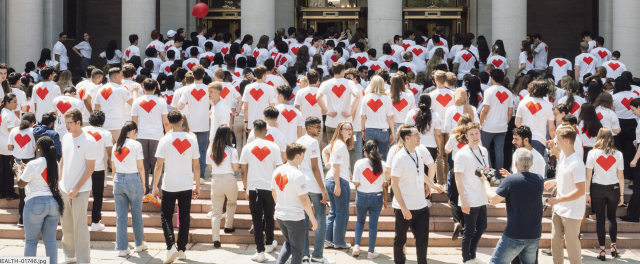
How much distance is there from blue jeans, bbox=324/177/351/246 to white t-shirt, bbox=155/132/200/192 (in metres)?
1.97

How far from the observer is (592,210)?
10602 mm

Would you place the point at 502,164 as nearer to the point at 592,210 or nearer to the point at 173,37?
the point at 592,210

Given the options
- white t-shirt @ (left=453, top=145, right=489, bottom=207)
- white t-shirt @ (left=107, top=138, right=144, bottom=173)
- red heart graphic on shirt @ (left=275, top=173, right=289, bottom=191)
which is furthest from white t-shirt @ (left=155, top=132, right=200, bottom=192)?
white t-shirt @ (left=453, top=145, right=489, bottom=207)

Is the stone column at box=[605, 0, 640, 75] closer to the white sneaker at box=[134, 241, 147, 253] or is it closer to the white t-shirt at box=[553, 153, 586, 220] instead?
the white t-shirt at box=[553, 153, 586, 220]

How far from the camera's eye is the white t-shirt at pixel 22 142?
10469 mm

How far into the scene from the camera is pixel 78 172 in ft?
28.3

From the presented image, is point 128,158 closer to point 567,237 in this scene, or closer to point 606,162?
point 567,237

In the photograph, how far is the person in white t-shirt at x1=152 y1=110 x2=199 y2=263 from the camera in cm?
890

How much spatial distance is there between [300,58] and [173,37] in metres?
4.87

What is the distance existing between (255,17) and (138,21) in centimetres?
335

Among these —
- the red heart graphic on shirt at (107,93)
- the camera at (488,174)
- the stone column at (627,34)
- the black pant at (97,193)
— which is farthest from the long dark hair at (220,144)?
the stone column at (627,34)

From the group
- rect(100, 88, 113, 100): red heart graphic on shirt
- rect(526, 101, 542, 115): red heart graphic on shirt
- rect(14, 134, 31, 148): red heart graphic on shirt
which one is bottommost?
rect(14, 134, 31, 148): red heart graphic on shirt

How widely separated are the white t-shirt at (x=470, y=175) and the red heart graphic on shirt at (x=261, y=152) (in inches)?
99.3

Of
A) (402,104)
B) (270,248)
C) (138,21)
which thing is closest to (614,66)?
(402,104)
